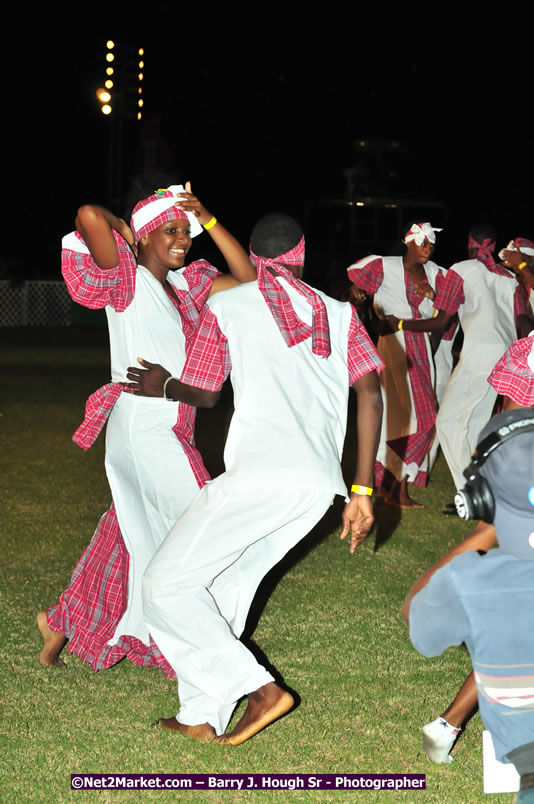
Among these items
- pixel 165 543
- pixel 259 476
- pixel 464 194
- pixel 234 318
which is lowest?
pixel 464 194

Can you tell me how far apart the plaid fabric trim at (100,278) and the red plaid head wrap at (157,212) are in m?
0.20

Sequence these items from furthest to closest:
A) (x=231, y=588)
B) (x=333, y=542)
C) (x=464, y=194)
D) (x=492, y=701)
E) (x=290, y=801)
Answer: (x=464, y=194) → (x=333, y=542) → (x=231, y=588) → (x=290, y=801) → (x=492, y=701)

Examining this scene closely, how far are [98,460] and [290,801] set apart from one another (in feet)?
24.4

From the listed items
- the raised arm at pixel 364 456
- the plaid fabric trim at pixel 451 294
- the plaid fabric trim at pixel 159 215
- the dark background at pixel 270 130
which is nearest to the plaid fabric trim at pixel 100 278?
the plaid fabric trim at pixel 159 215

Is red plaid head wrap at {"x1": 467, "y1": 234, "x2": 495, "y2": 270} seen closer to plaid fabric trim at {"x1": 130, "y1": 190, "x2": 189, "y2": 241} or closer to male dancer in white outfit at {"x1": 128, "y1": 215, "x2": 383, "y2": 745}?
plaid fabric trim at {"x1": 130, "y1": 190, "x2": 189, "y2": 241}

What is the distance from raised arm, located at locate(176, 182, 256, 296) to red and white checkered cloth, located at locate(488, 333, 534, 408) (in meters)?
1.27

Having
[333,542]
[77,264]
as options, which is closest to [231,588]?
[77,264]

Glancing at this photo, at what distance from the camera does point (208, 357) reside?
4082mm

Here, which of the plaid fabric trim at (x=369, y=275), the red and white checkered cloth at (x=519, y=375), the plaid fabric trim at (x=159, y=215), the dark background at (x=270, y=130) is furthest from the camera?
the dark background at (x=270, y=130)

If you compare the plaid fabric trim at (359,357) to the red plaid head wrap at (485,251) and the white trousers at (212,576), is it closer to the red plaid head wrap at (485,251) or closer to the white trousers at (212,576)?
the white trousers at (212,576)

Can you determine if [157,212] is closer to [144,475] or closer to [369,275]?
[144,475]

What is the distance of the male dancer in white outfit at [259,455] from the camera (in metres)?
3.97

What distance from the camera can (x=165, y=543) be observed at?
4.15 metres

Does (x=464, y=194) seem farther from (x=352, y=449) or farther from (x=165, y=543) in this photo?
(x=165, y=543)
